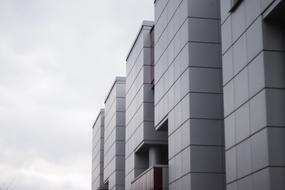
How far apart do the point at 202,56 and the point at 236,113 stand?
9357 mm

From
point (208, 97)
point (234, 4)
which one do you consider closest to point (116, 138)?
point (208, 97)

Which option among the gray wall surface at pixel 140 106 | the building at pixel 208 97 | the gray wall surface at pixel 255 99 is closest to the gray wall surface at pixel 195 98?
the building at pixel 208 97

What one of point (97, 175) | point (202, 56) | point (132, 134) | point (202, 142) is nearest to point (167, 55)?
point (202, 56)

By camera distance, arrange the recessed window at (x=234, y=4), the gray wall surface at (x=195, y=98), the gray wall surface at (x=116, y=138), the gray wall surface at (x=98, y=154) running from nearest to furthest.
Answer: the recessed window at (x=234, y=4) → the gray wall surface at (x=195, y=98) → the gray wall surface at (x=116, y=138) → the gray wall surface at (x=98, y=154)

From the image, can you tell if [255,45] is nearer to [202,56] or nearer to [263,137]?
[263,137]

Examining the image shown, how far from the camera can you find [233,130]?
3159 centimetres

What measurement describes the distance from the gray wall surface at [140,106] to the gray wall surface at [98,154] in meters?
25.7

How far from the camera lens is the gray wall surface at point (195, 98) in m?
38.5

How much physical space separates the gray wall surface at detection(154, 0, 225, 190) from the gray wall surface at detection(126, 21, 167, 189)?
8.28 metres

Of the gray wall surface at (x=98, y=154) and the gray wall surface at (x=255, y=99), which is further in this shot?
the gray wall surface at (x=98, y=154)

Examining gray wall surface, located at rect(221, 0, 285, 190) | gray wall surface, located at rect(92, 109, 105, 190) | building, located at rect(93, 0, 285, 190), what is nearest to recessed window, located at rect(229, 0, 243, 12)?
building, located at rect(93, 0, 285, 190)

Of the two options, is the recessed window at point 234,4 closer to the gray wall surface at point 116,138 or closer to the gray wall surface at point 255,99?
the gray wall surface at point 255,99

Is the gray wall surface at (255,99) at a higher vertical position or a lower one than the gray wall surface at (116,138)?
lower

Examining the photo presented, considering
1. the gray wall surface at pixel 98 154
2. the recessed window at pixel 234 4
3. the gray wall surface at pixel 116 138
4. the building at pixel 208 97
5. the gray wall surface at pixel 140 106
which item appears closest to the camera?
the building at pixel 208 97
